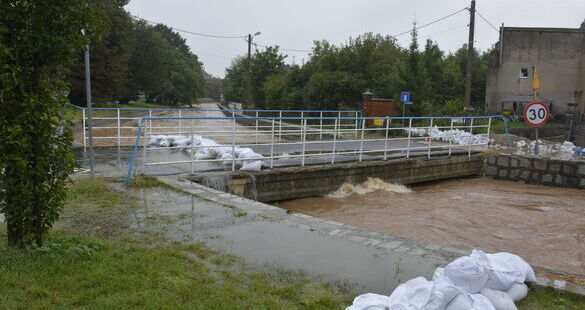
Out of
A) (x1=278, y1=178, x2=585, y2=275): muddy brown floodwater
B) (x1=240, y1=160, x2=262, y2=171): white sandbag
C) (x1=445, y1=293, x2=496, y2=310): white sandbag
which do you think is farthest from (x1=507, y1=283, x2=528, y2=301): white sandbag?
(x1=240, y1=160, x2=262, y2=171): white sandbag

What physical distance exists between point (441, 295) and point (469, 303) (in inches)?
9.5

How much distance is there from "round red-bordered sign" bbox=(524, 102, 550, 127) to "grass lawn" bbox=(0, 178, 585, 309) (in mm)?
9770

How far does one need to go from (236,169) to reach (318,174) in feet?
6.58

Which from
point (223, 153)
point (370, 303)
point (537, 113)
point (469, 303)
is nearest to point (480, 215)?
point (537, 113)

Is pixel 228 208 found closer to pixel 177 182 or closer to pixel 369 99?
pixel 177 182

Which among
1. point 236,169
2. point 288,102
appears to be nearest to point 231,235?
point 236,169

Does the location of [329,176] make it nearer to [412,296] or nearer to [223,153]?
[223,153]

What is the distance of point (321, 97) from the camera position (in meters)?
30.1

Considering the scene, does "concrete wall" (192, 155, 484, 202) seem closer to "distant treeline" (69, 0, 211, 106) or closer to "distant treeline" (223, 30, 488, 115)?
"distant treeline" (69, 0, 211, 106)

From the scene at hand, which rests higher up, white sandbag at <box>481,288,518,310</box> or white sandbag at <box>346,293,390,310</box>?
white sandbag at <box>346,293,390,310</box>

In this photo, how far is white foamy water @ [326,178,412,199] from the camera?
10969mm

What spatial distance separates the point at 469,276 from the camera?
11.9 feet

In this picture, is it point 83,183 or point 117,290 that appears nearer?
point 117,290

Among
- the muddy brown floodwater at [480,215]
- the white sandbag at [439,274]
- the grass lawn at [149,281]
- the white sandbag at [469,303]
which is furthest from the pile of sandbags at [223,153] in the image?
the white sandbag at [469,303]
